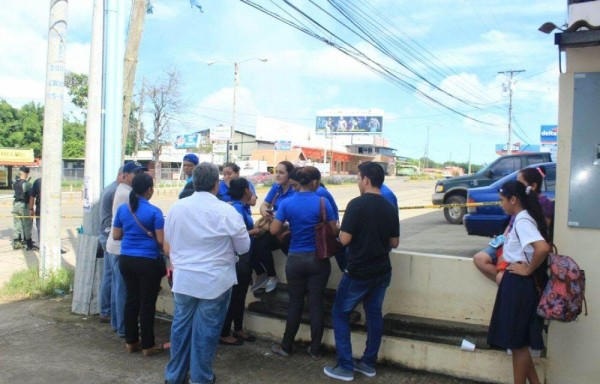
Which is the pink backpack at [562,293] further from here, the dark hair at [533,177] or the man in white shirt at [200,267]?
the man in white shirt at [200,267]

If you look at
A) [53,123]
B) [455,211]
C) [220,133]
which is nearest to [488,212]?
[455,211]

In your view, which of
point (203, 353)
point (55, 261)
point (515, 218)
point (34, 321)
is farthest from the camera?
point (55, 261)

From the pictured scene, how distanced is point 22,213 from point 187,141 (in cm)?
5099

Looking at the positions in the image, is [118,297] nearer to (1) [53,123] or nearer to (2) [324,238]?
(2) [324,238]

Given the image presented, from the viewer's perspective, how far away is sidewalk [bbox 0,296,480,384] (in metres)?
4.30

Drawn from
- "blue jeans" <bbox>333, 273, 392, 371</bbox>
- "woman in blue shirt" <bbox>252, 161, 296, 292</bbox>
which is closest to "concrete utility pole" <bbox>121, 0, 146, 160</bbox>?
"woman in blue shirt" <bbox>252, 161, 296, 292</bbox>

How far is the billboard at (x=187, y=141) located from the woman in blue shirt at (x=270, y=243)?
5675 cm

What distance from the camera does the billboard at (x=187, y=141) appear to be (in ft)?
199

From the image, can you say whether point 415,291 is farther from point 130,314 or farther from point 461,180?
point 461,180

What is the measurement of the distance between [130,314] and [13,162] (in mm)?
39212

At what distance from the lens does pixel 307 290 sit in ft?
15.3

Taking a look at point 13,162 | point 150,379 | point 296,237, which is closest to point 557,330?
point 296,237

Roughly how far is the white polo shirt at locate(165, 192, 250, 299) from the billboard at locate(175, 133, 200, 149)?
58.3 metres

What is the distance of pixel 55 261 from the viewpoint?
7242 millimetres
